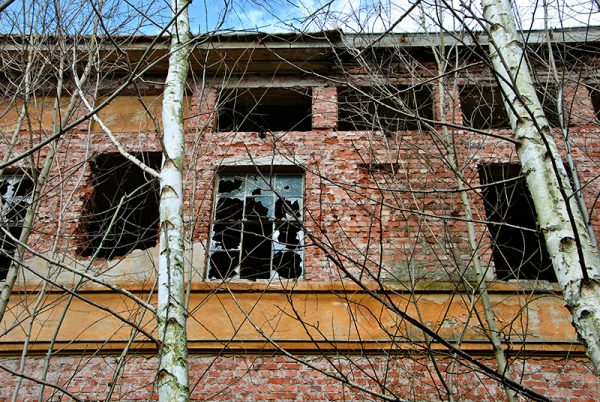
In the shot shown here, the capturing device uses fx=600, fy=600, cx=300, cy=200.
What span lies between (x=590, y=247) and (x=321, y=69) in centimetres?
683

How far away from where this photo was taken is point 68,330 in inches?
271

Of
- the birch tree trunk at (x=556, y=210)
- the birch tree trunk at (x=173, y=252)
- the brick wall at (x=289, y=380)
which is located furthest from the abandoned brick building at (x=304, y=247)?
the birch tree trunk at (x=556, y=210)

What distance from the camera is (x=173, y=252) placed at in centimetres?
389

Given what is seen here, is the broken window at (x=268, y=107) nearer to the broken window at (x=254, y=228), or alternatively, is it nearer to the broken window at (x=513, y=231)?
the broken window at (x=254, y=228)

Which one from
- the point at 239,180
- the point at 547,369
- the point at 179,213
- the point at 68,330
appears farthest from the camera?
the point at 239,180

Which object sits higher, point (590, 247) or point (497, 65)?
point (497, 65)

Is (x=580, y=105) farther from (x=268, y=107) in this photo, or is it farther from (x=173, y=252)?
(x=173, y=252)

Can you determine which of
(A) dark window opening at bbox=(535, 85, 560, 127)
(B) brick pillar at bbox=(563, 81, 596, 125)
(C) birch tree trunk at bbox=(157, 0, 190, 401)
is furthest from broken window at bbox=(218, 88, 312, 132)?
(C) birch tree trunk at bbox=(157, 0, 190, 401)

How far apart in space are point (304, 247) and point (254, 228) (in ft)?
2.97

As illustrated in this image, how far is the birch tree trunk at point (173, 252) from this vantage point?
11.0ft

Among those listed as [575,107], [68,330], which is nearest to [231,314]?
[68,330]

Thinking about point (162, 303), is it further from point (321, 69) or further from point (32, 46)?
point (321, 69)

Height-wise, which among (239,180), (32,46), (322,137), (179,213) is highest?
(32,46)

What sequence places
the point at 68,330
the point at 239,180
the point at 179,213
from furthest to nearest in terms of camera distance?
the point at 239,180
the point at 68,330
the point at 179,213
